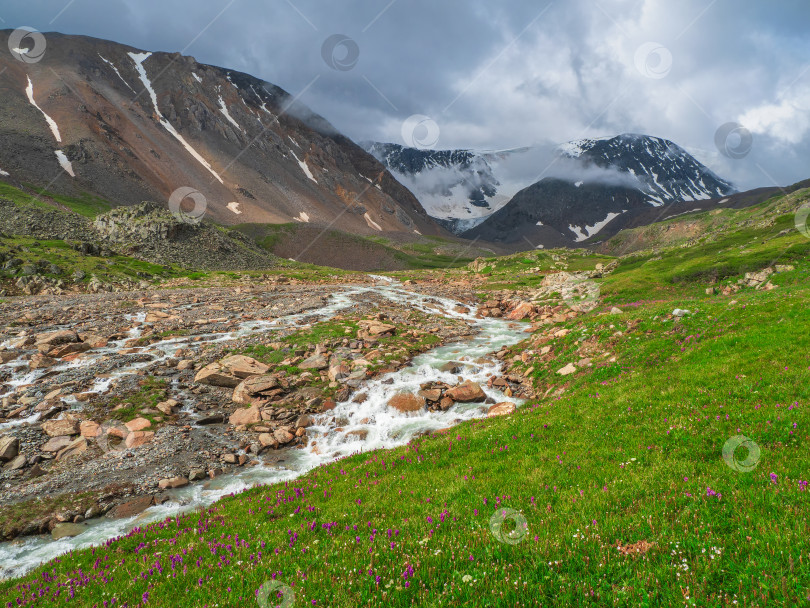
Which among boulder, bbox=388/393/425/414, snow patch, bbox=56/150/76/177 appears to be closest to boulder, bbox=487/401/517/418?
boulder, bbox=388/393/425/414

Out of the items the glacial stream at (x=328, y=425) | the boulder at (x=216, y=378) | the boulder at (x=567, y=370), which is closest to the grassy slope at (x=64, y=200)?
the glacial stream at (x=328, y=425)

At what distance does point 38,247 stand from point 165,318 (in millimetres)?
58136

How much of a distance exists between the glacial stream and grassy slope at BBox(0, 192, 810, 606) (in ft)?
9.97

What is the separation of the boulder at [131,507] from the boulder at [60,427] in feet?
24.4

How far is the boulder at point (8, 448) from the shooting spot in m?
16.3

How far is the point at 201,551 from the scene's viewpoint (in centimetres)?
848

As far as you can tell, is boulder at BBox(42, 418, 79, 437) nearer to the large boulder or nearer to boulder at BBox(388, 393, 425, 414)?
the large boulder

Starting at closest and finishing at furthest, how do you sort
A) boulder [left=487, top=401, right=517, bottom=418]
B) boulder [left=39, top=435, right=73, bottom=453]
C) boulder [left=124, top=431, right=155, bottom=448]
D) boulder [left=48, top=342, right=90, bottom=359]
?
boulder [left=39, top=435, right=73, bottom=453] → boulder [left=124, top=431, right=155, bottom=448] → boulder [left=487, top=401, right=517, bottom=418] → boulder [left=48, top=342, right=90, bottom=359]

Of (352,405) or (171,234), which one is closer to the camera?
(352,405)

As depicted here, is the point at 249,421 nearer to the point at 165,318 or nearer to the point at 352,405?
the point at 352,405

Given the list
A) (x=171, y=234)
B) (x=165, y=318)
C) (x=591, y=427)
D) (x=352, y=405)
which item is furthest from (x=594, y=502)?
(x=171, y=234)

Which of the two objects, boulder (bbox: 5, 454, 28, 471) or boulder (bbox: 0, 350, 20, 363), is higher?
boulder (bbox: 0, 350, 20, 363)

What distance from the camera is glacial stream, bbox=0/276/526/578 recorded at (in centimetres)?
1205

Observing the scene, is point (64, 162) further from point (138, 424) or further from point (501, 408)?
point (501, 408)
